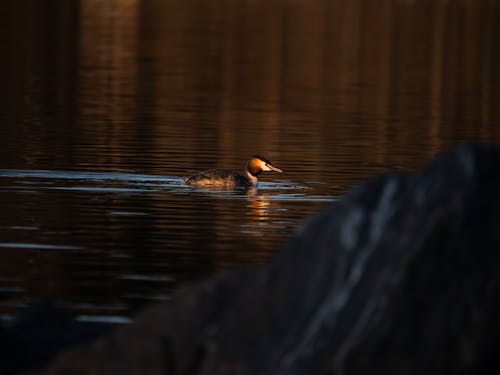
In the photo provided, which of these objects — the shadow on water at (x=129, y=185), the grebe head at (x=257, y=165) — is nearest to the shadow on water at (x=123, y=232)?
the shadow on water at (x=129, y=185)

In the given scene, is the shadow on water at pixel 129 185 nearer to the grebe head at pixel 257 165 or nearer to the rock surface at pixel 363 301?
the grebe head at pixel 257 165

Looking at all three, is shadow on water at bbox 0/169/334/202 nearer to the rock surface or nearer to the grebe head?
the grebe head

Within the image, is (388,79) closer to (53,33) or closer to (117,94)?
(117,94)

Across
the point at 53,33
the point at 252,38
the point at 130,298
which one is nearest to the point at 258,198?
the point at 130,298

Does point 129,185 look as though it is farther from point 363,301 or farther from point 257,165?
point 363,301

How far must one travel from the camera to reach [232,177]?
22938 mm

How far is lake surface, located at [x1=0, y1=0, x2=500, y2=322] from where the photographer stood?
53.6 ft

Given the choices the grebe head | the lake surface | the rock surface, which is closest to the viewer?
the rock surface

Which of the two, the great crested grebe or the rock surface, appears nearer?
the rock surface

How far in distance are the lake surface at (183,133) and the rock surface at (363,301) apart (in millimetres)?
3062

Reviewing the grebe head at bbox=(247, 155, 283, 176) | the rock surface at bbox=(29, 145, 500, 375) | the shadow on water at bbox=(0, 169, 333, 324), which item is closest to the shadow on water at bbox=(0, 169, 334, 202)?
the shadow on water at bbox=(0, 169, 333, 324)

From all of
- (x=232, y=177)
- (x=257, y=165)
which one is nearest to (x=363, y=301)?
(x=232, y=177)

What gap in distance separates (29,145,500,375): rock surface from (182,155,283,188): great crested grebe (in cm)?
1227

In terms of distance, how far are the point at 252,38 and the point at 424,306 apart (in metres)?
64.2
